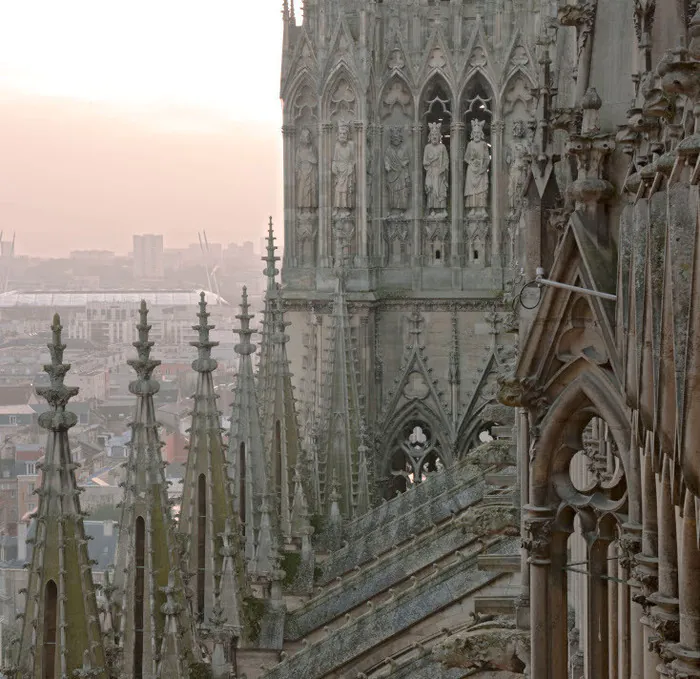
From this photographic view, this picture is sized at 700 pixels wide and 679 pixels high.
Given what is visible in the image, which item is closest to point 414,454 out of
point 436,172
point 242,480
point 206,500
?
point 436,172

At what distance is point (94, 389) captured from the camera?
31156 mm

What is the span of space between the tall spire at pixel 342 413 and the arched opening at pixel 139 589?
48.8ft

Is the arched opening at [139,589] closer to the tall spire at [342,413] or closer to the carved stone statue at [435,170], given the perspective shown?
the tall spire at [342,413]

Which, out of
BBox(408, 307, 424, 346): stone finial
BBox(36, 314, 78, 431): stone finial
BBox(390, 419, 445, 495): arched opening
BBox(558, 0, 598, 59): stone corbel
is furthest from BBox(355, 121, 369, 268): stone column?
BBox(558, 0, 598, 59): stone corbel

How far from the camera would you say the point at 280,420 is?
27.9m

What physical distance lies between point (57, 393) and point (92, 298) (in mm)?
23338

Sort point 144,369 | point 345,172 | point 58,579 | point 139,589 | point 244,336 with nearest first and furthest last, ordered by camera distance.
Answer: point 58,579
point 139,589
point 144,369
point 244,336
point 345,172

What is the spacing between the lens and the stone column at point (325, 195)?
32.0 metres

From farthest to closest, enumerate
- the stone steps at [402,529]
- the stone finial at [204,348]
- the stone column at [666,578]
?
the stone steps at [402,529] < the stone finial at [204,348] < the stone column at [666,578]

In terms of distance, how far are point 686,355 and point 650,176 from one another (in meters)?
1.38

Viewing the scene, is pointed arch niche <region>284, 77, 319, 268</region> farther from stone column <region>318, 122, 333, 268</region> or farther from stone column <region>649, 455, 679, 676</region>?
stone column <region>649, 455, 679, 676</region>

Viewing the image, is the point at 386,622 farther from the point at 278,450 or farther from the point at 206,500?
the point at 278,450

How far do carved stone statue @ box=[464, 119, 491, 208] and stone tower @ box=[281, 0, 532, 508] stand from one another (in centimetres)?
3

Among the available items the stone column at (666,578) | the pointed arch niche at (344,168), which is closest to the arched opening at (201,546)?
the stone column at (666,578)
